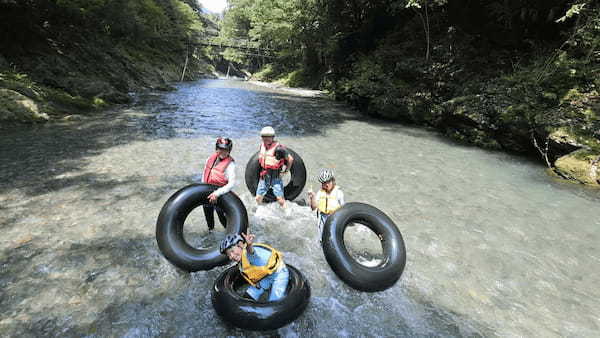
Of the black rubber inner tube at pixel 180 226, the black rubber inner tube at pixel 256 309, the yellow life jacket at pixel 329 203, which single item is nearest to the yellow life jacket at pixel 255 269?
the black rubber inner tube at pixel 256 309

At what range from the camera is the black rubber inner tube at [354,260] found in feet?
13.6

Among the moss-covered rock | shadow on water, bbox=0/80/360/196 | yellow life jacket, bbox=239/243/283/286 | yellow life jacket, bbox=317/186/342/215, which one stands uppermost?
the moss-covered rock

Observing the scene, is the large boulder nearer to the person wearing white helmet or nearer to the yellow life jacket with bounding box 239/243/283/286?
the person wearing white helmet

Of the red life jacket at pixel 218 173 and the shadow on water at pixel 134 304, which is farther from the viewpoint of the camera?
the red life jacket at pixel 218 173

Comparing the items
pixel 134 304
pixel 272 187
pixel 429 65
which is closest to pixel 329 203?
pixel 272 187

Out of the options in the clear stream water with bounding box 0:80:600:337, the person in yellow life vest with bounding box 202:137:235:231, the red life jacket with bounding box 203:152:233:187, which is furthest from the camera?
the red life jacket with bounding box 203:152:233:187

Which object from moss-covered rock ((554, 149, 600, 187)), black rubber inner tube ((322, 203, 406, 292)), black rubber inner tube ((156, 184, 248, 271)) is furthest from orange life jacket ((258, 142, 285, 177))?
moss-covered rock ((554, 149, 600, 187))

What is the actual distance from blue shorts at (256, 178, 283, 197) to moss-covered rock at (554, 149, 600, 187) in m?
8.25

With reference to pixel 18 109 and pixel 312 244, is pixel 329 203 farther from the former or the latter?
pixel 18 109

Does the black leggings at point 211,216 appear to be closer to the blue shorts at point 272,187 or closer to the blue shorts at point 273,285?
the blue shorts at point 272,187

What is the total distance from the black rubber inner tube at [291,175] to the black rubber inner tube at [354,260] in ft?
8.12

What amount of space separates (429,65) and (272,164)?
1634 cm

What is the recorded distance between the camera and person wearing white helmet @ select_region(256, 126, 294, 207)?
6.39 meters

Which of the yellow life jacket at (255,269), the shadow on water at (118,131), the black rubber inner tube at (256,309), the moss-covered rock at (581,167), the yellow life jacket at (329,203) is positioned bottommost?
the shadow on water at (118,131)
